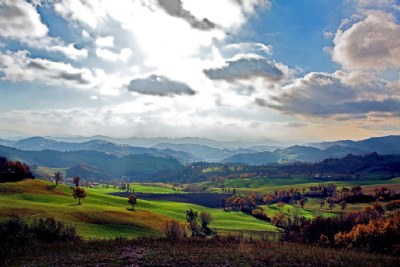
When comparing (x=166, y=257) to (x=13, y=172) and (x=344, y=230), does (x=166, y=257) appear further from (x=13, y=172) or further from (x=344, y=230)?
(x=13, y=172)

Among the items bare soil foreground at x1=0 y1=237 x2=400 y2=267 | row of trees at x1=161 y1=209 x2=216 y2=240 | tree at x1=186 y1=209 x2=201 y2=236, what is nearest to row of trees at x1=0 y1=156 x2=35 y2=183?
tree at x1=186 y1=209 x2=201 y2=236

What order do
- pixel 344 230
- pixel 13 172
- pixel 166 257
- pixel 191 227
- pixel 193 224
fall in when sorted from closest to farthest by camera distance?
pixel 166 257 < pixel 191 227 < pixel 193 224 < pixel 344 230 < pixel 13 172

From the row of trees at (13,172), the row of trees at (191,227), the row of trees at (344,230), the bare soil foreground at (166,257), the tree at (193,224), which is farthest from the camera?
the row of trees at (13,172)

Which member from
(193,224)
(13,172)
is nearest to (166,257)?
(193,224)

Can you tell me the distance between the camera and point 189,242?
186 feet

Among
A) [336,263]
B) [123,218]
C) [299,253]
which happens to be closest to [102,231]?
[123,218]

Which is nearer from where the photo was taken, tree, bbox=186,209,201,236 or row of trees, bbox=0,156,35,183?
tree, bbox=186,209,201,236

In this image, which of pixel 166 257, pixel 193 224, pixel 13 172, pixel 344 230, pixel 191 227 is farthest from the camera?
pixel 13 172

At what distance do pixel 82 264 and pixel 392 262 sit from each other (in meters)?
36.4

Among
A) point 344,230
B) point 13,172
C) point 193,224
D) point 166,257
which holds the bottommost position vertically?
Result: point 344,230

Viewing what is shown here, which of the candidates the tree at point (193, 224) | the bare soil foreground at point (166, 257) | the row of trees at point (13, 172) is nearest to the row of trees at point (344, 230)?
the tree at point (193, 224)

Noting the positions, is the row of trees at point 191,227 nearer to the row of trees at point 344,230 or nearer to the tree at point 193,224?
the tree at point 193,224

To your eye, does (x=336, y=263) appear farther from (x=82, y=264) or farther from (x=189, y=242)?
(x=82, y=264)

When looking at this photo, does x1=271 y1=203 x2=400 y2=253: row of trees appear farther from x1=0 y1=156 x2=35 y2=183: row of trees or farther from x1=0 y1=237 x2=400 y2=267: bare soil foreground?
x1=0 y1=156 x2=35 y2=183: row of trees
